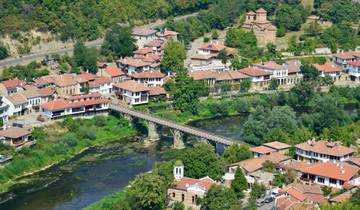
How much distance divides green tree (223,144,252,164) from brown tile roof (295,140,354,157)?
116 inches

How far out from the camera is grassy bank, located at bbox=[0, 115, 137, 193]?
46.4m

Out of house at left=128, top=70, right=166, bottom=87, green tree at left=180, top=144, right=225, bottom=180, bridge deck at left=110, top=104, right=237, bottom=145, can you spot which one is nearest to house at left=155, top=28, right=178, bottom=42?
house at left=128, top=70, right=166, bottom=87

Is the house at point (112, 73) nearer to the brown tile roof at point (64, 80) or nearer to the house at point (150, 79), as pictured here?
the house at point (150, 79)

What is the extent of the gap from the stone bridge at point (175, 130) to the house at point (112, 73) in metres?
6.57

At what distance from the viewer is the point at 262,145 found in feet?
152

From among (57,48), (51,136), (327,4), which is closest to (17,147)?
(51,136)

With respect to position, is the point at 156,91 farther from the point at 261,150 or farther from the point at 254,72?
the point at 261,150

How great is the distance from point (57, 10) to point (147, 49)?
8.65 metres

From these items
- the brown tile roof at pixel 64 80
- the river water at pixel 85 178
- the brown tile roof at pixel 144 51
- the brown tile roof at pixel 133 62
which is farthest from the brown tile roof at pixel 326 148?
the brown tile roof at pixel 144 51

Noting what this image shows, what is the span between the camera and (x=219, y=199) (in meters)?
37.0

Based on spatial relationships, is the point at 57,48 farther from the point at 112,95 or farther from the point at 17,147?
the point at 17,147

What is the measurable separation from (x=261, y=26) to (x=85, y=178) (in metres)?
34.5

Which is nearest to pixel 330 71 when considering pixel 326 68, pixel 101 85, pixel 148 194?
pixel 326 68

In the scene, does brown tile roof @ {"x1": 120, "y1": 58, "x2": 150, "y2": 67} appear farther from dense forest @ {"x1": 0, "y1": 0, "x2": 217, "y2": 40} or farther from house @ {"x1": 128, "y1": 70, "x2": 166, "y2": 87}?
dense forest @ {"x1": 0, "y1": 0, "x2": 217, "y2": 40}
